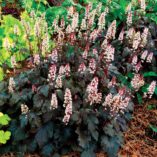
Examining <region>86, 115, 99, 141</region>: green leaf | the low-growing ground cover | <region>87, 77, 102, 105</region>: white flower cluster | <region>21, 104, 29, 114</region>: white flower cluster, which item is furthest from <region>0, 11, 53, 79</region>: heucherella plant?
<region>86, 115, 99, 141</region>: green leaf

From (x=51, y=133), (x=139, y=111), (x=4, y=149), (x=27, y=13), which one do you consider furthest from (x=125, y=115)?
(x=27, y=13)

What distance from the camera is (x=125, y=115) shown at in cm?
413

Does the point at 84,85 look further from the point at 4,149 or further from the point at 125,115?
the point at 4,149

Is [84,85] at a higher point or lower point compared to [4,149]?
higher

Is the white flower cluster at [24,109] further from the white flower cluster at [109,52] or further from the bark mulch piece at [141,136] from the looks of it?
the bark mulch piece at [141,136]

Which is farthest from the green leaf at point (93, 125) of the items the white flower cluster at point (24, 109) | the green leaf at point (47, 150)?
the white flower cluster at point (24, 109)

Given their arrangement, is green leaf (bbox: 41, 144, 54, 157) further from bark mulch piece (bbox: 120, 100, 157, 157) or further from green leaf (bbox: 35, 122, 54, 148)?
bark mulch piece (bbox: 120, 100, 157, 157)

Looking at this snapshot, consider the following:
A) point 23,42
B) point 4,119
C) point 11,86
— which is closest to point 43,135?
point 4,119

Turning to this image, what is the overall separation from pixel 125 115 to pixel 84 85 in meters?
0.61

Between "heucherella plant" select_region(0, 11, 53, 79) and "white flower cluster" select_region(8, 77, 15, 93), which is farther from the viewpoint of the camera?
"heucherella plant" select_region(0, 11, 53, 79)

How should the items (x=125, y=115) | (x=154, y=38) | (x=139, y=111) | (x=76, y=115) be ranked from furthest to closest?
(x=154, y=38) → (x=139, y=111) → (x=125, y=115) → (x=76, y=115)

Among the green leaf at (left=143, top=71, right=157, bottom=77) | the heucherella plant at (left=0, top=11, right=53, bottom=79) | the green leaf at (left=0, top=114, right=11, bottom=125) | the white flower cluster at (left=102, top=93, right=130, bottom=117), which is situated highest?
the heucherella plant at (left=0, top=11, right=53, bottom=79)

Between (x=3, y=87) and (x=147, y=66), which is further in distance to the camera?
(x=147, y=66)

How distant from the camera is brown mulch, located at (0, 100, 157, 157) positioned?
4.01m
